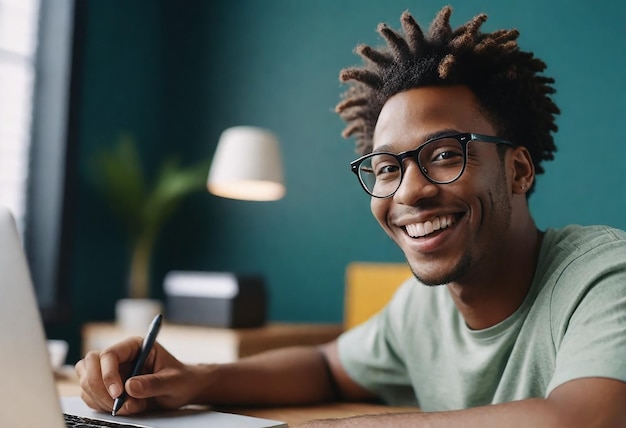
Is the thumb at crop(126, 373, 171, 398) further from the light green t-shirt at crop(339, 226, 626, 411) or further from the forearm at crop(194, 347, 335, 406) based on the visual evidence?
the light green t-shirt at crop(339, 226, 626, 411)

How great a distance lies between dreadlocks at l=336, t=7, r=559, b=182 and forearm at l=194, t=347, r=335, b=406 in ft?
1.57

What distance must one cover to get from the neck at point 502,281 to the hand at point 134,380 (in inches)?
18.2

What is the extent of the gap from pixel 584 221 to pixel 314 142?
4.35ft

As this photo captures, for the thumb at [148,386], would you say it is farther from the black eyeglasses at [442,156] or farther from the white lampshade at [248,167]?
the white lampshade at [248,167]

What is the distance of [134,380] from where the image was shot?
104cm

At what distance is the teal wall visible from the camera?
2967mm

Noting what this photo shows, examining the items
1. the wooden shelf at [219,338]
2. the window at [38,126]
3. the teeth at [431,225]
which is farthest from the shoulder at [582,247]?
the window at [38,126]

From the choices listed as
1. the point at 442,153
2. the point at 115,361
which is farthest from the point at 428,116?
the point at 115,361

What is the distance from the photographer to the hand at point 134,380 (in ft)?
3.41

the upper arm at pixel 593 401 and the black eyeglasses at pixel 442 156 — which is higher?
the black eyeglasses at pixel 442 156

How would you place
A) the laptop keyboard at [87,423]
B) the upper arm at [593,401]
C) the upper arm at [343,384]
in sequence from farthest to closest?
the upper arm at [343,384], the laptop keyboard at [87,423], the upper arm at [593,401]

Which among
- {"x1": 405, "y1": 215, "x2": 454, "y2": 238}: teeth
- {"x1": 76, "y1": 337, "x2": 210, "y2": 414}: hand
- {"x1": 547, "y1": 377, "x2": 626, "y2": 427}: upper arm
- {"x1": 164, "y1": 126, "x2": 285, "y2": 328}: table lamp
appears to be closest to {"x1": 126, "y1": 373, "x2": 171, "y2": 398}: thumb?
{"x1": 76, "y1": 337, "x2": 210, "y2": 414}: hand

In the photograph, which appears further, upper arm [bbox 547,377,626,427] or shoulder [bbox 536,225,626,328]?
shoulder [bbox 536,225,626,328]

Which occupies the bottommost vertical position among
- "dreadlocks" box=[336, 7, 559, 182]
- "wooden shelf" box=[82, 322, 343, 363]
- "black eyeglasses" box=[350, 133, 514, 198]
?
"wooden shelf" box=[82, 322, 343, 363]
